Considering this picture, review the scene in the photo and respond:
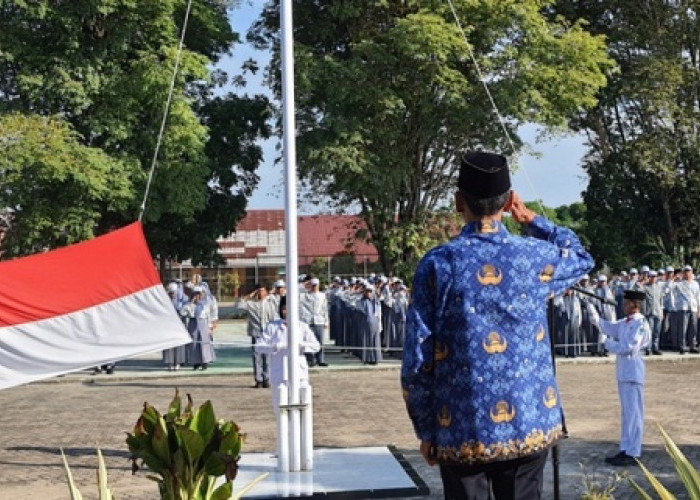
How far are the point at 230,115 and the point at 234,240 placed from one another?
81.1 ft

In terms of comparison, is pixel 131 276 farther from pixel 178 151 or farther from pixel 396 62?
pixel 396 62

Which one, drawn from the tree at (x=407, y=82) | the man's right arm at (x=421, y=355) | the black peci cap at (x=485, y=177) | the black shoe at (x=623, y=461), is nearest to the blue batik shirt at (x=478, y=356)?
the man's right arm at (x=421, y=355)

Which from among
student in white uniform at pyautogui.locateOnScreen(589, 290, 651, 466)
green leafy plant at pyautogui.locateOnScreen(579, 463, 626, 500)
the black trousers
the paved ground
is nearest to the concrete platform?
the paved ground

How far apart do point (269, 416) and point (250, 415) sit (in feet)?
1.09

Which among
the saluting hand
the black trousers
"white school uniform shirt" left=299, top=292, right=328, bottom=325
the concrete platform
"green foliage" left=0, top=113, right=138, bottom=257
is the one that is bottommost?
the concrete platform

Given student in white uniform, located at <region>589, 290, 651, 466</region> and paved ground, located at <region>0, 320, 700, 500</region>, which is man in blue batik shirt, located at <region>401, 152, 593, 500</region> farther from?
student in white uniform, located at <region>589, 290, 651, 466</region>

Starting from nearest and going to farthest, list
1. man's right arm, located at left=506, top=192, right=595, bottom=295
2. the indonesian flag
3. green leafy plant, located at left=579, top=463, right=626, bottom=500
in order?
1. man's right arm, located at left=506, top=192, right=595, bottom=295
2. the indonesian flag
3. green leafy plant, located at left=579, top=463, right=626, bottom=500

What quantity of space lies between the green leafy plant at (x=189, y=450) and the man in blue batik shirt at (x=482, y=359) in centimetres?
92

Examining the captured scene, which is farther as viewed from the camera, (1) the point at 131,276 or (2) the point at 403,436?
(2) the point at 403,436

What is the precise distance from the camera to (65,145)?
22.5 metres

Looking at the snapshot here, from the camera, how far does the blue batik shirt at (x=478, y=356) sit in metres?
3.79

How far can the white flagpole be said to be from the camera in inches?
344

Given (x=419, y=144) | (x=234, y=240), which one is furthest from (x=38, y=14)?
(x=234, y=240)

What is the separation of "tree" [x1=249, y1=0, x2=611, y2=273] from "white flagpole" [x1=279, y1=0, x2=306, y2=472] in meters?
16.0
